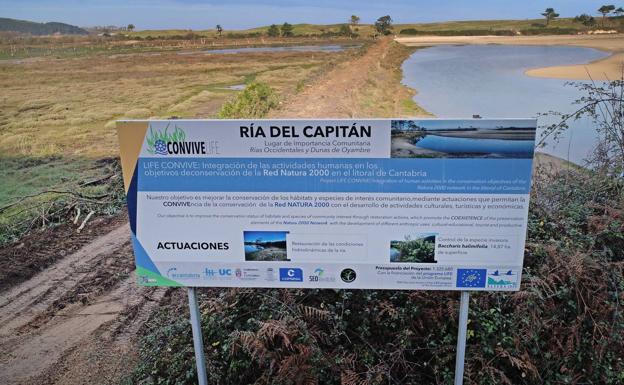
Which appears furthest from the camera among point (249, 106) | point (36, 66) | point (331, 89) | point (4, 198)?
point (36, 66)

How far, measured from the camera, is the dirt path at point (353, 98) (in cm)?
1839

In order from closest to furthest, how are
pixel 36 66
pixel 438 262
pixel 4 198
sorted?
pixel 438 262 → pixel 4 198 → pixel 36 66

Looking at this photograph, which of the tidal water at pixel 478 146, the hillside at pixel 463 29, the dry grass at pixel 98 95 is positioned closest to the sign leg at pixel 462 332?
the tidal water at pixel 478 146

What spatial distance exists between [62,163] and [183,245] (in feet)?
39.5

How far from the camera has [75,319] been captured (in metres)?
5.32

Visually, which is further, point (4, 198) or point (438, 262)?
point (4, 198)

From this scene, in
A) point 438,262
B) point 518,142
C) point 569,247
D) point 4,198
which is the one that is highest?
point 518,142

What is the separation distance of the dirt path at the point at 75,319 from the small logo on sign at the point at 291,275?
2236mm

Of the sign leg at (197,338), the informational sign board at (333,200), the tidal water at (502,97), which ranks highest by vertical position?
the informational sign board at (333,200)

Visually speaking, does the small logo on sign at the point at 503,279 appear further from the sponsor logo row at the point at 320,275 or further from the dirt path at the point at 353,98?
the dirt path at the point at 353,98

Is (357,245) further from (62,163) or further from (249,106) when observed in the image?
(249,106)

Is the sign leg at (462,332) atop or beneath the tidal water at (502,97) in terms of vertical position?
atop

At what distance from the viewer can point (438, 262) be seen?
304cm

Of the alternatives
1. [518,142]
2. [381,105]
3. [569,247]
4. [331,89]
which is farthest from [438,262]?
[331,89]
